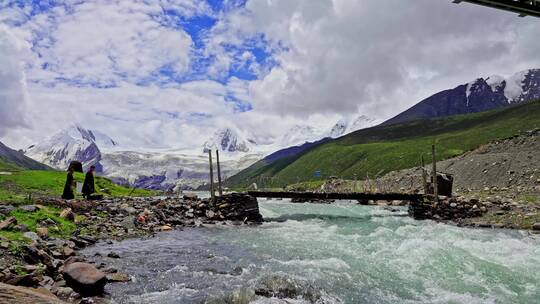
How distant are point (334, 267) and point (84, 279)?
11.7 meters

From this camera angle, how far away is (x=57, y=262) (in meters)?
18.2

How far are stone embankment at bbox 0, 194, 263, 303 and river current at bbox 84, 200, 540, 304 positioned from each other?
1.26 metres

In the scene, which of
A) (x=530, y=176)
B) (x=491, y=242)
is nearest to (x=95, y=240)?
(x=491, y=242)

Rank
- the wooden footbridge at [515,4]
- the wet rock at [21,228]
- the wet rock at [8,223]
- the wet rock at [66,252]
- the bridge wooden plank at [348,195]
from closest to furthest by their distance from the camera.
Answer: the wooden footbridge at [515,4] → the wet rock at [66,252] → the wet rock at [8,223] → the wet rock at [21,228] → the bridge wooden plank at [348,195]

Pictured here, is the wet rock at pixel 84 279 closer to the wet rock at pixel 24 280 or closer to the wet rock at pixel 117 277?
the wet rock at pixel 117 277

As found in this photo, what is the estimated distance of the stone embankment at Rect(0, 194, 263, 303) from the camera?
14.5m

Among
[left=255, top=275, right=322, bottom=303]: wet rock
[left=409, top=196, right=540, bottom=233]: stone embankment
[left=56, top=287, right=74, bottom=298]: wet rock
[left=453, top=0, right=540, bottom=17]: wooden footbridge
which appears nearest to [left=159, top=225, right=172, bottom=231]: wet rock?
[left=255, top=275, right=322, bottom=303]: wet rock

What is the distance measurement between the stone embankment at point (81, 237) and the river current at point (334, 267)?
1263mm

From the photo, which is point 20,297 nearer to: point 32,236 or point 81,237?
point 32,236

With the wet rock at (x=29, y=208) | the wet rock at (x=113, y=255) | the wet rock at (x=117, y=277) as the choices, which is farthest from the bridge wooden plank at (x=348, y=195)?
the wet rock at (x=117, y=277)

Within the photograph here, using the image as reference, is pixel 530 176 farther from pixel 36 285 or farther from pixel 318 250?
pixel 36 285

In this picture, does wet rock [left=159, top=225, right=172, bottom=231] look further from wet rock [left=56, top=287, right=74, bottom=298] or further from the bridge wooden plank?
wet rock [left=56, top=287, right=74, bottom=298]

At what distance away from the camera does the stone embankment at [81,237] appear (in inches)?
572

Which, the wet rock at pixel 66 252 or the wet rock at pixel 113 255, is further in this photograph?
the wet rock at pixel 113 255
